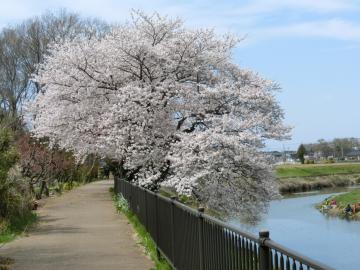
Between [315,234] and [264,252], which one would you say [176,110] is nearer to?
[315,234]

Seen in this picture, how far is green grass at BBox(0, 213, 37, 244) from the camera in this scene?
13.9m

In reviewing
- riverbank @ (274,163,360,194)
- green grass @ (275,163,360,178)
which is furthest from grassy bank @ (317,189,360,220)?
green grass @ (275,163,360,178)

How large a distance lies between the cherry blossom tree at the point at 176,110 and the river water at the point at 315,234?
2159mm

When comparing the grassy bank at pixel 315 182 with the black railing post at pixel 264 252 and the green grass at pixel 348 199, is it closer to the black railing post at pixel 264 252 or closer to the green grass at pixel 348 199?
the green grass at pixel 348 199

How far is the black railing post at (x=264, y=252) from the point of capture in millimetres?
4316

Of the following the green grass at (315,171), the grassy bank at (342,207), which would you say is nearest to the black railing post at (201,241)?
the grassy bank at (342,207)

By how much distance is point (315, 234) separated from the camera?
91.5 ft

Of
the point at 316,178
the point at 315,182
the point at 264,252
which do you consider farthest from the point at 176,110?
the point at 316,178

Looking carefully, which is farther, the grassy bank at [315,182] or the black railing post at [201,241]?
the grassy bank at [315,182]

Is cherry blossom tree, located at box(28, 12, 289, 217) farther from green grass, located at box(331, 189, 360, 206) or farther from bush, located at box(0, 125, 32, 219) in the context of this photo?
green grass, located at box(331, 189, 360, 206)

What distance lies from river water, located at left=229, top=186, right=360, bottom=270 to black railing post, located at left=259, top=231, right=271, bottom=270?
11.2 metres

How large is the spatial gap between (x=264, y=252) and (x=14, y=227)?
1237cm

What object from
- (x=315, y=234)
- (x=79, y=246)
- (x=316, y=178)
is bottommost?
(x=315, y=234)

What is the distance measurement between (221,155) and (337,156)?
14670 centimetres
